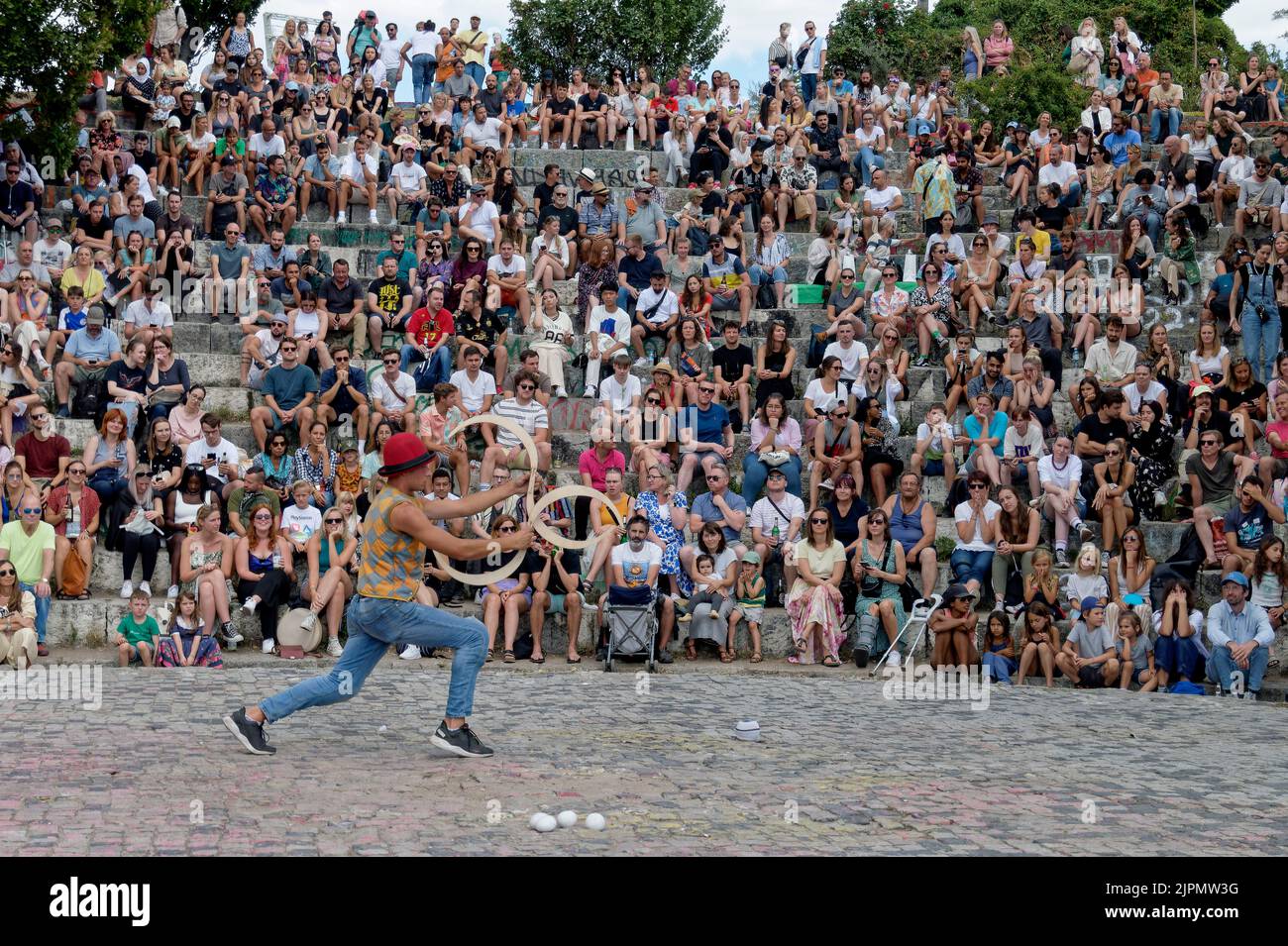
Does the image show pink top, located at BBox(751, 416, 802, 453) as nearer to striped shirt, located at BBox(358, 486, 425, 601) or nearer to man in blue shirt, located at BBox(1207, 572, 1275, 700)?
man in blue shirt, located at BBox(1207, 572, 1275, 700)

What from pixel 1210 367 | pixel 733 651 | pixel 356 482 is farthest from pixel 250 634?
pixel 1210 367

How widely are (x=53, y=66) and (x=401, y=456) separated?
14741 mm

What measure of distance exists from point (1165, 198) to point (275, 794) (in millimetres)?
16731

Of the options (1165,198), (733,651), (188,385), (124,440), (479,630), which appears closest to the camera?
(479,630)

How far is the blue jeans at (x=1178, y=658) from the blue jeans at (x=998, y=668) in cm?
131

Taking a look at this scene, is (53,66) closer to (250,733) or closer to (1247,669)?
(250,733)

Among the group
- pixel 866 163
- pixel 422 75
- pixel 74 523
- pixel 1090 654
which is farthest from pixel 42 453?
pixel 422 75

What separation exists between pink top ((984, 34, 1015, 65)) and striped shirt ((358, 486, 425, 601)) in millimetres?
23883

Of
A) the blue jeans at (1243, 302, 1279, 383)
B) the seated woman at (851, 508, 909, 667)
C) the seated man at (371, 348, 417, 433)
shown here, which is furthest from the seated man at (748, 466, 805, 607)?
the blue jeans at (1243, 302, 1279, 383)

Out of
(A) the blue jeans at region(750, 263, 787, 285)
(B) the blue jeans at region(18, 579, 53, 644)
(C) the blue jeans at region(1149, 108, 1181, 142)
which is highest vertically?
(C) the blue jeans at region(1149, 108, 1181, 142)

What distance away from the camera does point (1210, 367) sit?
18.2m

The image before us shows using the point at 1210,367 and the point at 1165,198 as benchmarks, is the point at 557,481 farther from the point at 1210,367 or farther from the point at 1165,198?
the point at 1165,198

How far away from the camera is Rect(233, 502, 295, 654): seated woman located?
1507 centimetres

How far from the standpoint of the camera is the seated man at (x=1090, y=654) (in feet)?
46.6
